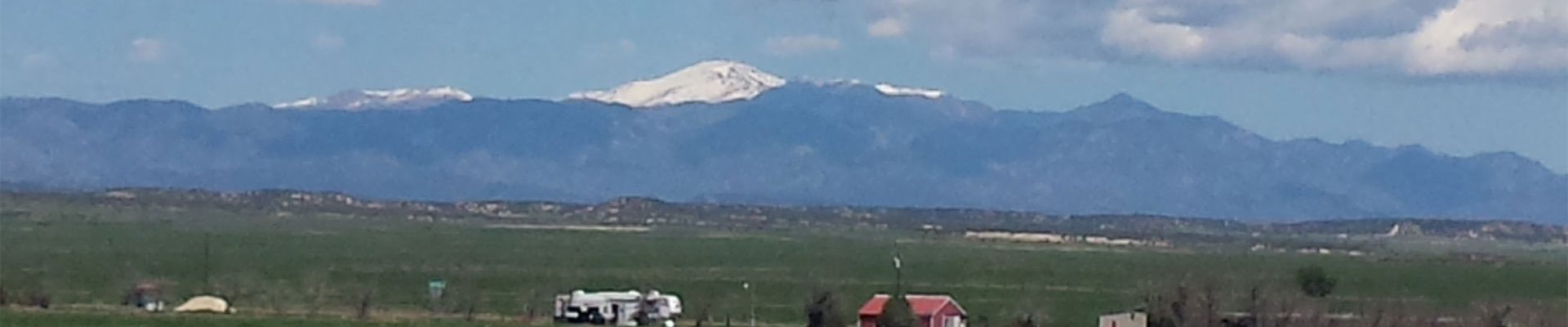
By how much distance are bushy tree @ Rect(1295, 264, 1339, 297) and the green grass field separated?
657mm

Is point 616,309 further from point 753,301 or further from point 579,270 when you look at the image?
point 579,270

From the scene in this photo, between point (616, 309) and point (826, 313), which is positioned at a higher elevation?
point (616, 309)

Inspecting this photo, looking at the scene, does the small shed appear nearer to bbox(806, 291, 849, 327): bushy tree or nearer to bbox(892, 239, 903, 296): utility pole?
bbox(806, 291, 849, 327): bushy tree

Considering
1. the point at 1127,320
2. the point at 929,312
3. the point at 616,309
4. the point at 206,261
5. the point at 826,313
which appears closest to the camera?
the point at 929,312

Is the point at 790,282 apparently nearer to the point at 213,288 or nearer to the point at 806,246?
the point at 213,288

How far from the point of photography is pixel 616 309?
75188 mm

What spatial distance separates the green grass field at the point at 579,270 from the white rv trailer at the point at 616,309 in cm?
181

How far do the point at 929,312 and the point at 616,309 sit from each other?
10.4 metres

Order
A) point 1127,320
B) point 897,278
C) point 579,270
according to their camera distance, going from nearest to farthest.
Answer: point 1127,320, point 897,278, point 579,270

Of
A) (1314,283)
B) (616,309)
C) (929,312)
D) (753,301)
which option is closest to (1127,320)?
(929,312)

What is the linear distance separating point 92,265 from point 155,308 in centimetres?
2843

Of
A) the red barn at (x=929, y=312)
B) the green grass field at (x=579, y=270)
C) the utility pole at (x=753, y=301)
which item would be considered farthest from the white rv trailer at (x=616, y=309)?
the red barn at (x=929, y=312)

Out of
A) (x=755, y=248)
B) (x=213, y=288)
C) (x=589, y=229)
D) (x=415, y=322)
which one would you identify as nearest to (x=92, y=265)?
(x=213, y=288)

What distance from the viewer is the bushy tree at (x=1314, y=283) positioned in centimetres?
9206
